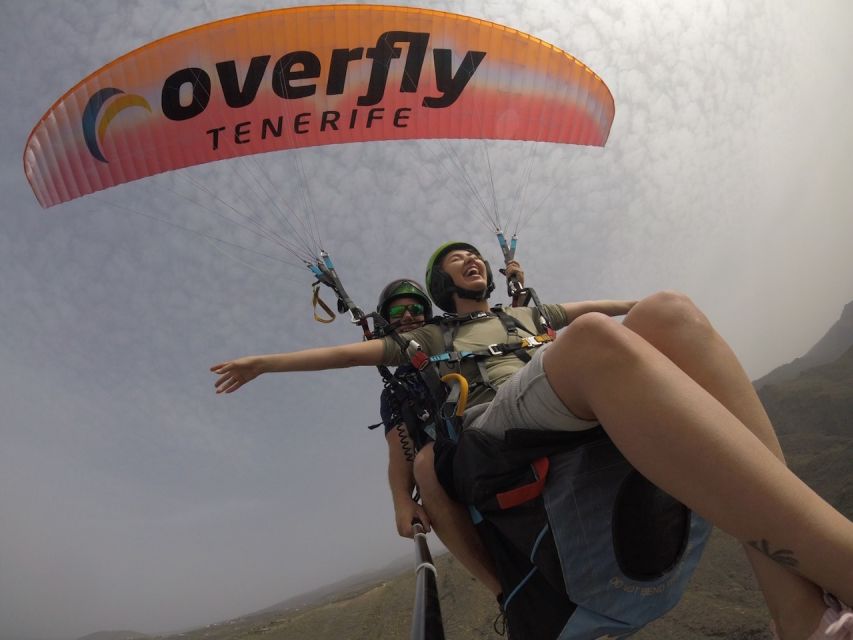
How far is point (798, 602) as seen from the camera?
49.5 inches

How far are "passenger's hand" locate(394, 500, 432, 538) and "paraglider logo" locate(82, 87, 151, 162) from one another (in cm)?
684

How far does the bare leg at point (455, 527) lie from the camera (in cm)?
232

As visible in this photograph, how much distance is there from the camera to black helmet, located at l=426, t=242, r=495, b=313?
11.6 ft

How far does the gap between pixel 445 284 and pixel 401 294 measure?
0.42 meters

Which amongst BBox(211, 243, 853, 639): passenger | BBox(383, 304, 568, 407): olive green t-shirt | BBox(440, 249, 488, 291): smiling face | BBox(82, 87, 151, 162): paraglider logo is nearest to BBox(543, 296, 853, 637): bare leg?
BBox(211, 243, 853, 639): passenger

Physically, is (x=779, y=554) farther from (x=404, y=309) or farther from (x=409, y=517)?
(x=404, y=309)

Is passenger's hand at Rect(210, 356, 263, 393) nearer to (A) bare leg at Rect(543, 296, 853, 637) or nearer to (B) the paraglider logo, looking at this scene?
(A) bare leg at Rect(543, 296, 853, 637)

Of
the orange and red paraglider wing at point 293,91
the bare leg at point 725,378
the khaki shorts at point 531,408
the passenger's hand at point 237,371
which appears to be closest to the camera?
the bare leg at point 725,378

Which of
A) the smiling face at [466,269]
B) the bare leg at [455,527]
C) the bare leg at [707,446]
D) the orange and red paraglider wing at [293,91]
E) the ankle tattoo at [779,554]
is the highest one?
the orange and red paraglider wing at [293,91]

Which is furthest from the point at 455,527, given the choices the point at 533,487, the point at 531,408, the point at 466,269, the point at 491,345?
the point at 466,269

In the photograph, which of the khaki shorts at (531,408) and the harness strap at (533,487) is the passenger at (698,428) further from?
the harness strap at (533,487)

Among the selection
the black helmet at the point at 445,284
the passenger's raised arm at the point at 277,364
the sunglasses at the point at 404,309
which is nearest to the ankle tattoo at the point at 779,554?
the passenger's raised arm at the point at 277,364

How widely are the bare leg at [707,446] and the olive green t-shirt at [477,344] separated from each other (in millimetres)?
1090

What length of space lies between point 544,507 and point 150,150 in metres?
7.28
